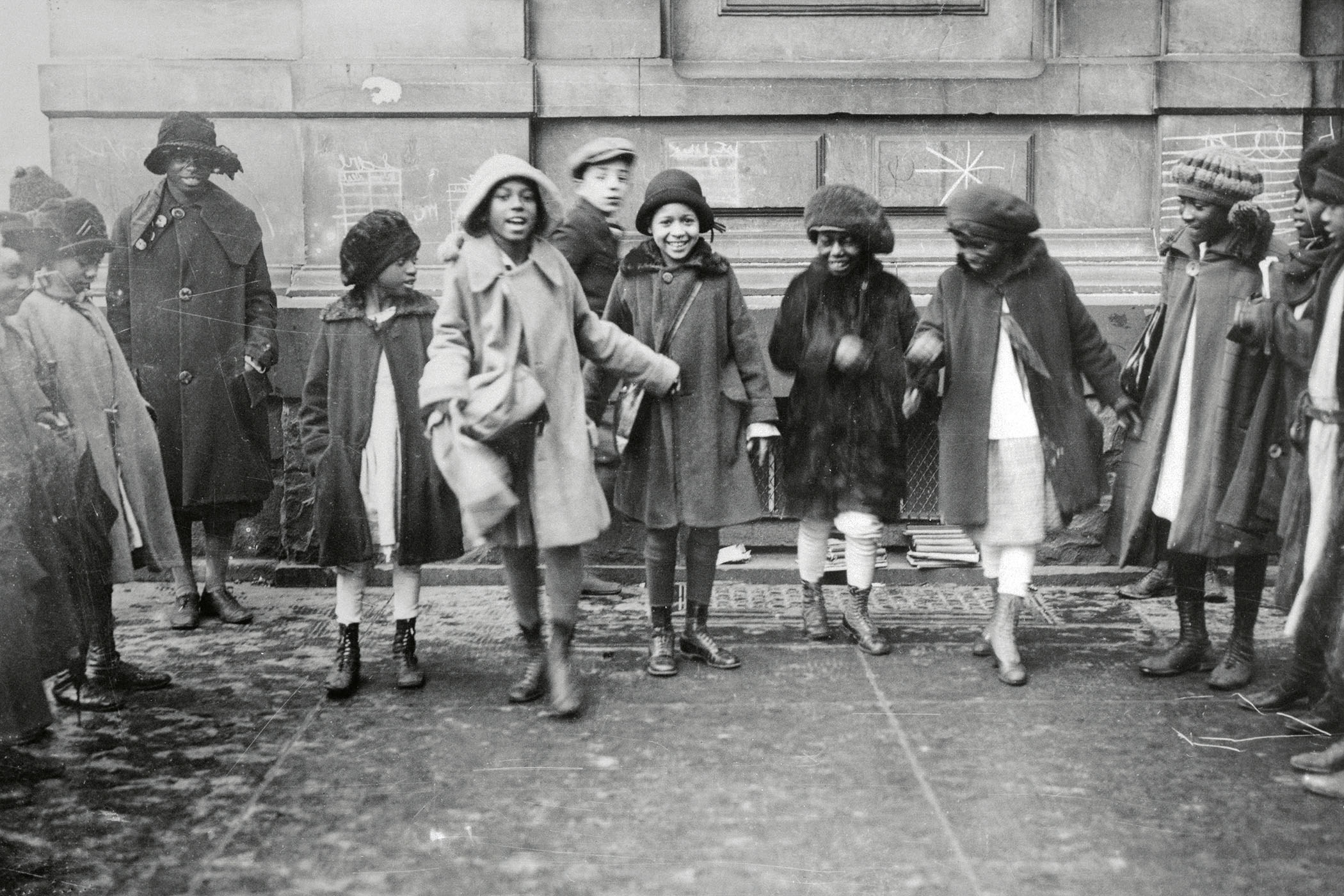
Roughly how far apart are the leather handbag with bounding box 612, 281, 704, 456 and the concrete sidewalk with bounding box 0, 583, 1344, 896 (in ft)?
2.98

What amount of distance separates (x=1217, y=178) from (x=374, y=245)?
3.07m

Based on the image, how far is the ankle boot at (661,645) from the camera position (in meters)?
5.12

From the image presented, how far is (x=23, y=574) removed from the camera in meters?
4.11

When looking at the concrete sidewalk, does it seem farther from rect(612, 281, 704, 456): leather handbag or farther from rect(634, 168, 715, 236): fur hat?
rect(634, 168, 715, 236): fur hat

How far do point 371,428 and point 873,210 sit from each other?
6.95 ft

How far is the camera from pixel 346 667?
4.95 metres

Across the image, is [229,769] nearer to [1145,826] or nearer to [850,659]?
[850,659]

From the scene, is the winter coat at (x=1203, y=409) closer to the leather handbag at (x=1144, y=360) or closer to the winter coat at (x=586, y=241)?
the leather handbag at (x=1144, y=360)

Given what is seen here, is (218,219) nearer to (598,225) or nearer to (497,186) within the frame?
(598,225)

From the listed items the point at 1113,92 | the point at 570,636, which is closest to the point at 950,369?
the point at 570,636

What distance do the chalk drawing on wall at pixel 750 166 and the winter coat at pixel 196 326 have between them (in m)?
2.34

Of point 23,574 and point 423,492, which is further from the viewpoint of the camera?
point 423,492

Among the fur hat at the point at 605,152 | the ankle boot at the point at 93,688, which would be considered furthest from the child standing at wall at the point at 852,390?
the ankle boot at the point at 93,688

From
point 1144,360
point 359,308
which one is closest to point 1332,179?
point 1144,360
